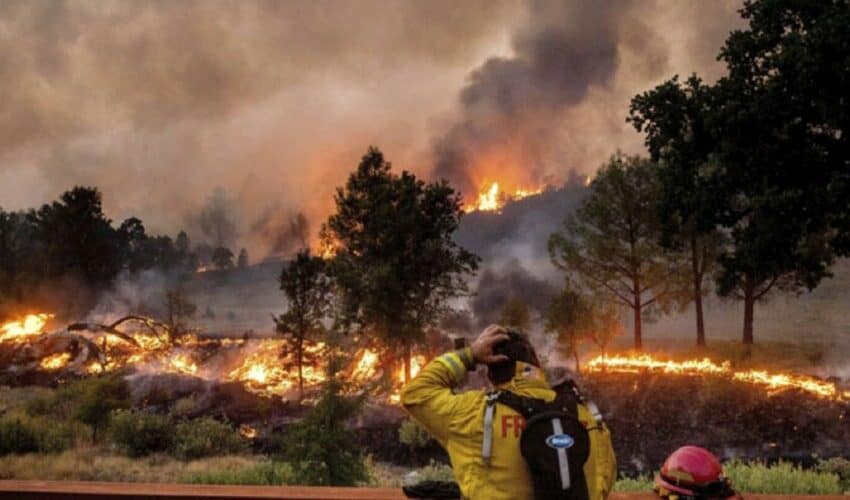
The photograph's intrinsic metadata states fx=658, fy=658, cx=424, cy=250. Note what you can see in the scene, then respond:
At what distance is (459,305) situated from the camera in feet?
258

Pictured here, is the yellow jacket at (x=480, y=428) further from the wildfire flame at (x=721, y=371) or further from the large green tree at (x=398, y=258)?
the large green tree at (x=398, y=258)

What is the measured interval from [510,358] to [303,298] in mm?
30052

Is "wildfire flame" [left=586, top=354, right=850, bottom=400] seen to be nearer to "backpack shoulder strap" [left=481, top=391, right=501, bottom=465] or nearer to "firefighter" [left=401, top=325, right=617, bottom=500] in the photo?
"firefighter" [left=401, top=325, right=617, bottom=500]

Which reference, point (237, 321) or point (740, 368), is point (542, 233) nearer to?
point (237, 321)

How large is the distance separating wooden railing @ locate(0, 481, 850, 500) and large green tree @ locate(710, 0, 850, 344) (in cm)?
1625

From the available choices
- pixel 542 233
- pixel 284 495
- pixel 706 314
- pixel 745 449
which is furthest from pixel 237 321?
pixel 284 495

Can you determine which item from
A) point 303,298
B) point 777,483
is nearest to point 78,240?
point 303,298

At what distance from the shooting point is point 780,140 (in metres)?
18.5

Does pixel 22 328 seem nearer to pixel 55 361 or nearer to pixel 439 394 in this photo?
pixel 55 361

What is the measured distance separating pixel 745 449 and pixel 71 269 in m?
57.1

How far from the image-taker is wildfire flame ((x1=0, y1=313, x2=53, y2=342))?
36.7 metres

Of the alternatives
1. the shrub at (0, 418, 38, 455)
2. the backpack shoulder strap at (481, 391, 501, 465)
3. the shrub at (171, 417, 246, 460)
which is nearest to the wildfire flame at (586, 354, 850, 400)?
the shrub at (171, 417, 246, 460)

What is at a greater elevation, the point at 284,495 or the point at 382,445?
the point at 284,495

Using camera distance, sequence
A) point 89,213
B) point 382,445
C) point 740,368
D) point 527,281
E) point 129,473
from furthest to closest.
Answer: point 527,281 → point 89,213 → point 740,368 → point 382,445 → point 129,473
